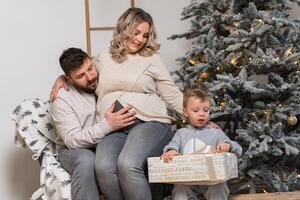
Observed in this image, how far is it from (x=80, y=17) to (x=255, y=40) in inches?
41.9

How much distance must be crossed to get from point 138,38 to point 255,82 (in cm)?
59

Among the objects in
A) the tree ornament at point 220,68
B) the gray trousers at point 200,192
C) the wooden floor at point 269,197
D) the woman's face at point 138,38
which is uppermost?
the woman's face at point 138,38

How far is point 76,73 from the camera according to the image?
2289mm

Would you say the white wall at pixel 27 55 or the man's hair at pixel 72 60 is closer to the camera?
the man's hair at pixel 72 60

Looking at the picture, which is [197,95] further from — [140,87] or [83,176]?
[83,176]

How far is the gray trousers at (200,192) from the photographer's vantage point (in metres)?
2.06

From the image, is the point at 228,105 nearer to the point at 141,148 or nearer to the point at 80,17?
the point at 141,148

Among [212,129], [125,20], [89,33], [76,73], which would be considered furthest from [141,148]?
[89,33]

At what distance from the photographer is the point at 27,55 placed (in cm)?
294

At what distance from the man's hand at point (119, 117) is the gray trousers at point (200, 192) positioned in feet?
1.12

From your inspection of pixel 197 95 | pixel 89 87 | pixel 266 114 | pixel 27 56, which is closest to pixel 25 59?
pixel 27 56

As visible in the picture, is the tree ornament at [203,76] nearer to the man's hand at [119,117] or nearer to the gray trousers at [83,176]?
the man's hand at [119,117]

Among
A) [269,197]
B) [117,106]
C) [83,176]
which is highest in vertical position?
[117,106]

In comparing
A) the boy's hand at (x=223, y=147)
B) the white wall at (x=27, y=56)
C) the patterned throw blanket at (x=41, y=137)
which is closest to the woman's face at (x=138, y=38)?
the patterned throw blanket at (x=41, y=137)
